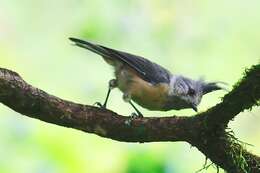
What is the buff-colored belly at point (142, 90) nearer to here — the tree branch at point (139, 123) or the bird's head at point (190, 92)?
the bird's head at point (190, 92)

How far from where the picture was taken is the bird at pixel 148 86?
5121 millimetres

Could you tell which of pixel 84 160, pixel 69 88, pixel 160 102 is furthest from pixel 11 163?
pixel 160 102

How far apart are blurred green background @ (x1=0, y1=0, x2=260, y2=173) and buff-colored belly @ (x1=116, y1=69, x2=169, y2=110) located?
41.2 inches

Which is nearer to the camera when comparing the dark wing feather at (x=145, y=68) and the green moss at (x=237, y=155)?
the green moss at (x=237, y=155)

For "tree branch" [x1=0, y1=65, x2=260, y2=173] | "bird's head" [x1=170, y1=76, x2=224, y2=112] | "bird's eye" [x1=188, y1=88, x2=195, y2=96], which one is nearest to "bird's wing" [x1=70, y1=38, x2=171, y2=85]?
"bird's head" [x1=170, y1=76, x2=224, y2=112]

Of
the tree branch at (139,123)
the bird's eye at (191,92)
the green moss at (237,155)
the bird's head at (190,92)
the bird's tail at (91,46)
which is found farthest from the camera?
the bird's eye at (191,92)

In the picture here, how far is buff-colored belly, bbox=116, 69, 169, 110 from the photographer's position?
5.12 meters

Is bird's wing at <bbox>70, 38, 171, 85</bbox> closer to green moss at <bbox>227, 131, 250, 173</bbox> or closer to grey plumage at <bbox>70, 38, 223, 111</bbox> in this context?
grey plumage at <bbox>70, 38, 223, 111</bbox>

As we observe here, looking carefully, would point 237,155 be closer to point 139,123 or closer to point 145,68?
point 139,123

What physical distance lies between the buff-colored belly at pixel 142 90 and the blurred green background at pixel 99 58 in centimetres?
105

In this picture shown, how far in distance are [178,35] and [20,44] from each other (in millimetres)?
1742

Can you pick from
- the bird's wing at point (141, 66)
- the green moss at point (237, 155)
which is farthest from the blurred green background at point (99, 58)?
the green moss at point (237, 155)

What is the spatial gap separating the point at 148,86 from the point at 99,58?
2.35 meters

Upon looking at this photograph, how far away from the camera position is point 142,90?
516cm
